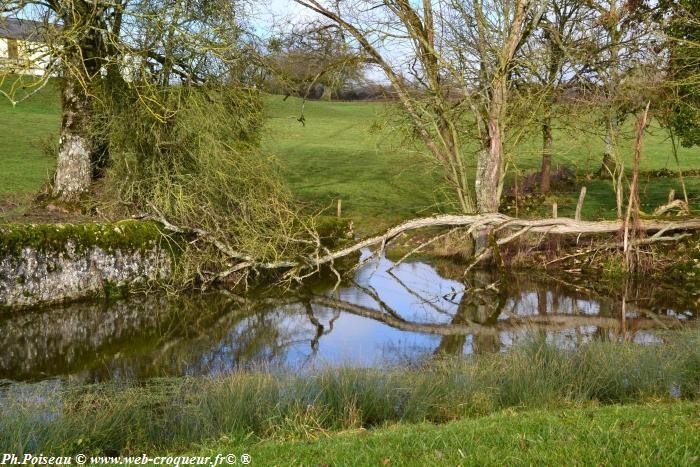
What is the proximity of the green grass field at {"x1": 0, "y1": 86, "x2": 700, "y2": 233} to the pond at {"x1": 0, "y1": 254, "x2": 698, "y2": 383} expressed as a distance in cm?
381

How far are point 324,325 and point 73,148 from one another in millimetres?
9205

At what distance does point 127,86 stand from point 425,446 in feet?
47.9

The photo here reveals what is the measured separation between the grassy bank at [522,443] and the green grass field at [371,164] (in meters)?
12.5

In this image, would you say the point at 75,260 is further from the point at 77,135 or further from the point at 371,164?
the point at 371,164

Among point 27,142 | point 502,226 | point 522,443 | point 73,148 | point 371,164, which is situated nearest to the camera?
point 522,443

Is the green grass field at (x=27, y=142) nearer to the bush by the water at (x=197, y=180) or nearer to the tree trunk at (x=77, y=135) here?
the tree trunk at (x=77, y=135)

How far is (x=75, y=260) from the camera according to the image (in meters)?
14.5

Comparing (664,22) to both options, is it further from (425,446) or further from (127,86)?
A: (425,446)

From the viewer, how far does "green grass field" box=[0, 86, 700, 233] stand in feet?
72.7

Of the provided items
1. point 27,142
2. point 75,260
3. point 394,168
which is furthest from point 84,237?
point 27,142

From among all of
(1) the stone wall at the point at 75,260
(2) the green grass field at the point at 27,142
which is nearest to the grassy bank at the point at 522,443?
(1) the stone wall at the point at 75,260

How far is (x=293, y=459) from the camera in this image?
5.42 m

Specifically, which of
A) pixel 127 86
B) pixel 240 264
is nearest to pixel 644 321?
pixel 240 264

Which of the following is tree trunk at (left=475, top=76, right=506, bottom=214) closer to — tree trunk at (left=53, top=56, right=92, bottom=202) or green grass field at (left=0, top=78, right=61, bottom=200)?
tree trunk at (left=53, top=56, right=92, bottom=202)
